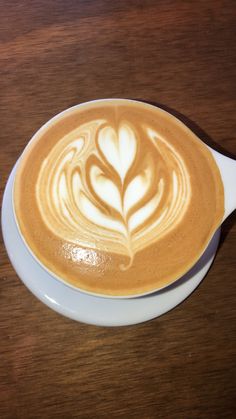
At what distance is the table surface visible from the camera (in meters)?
0.77

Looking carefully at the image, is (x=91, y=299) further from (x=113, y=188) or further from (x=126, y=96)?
(x=126, y=96)

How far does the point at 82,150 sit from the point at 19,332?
313 mm

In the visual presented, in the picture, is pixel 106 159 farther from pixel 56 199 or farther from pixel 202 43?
pixel 202 43

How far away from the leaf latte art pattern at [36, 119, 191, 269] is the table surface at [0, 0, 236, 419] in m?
0.17

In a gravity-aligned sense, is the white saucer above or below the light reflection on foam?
below

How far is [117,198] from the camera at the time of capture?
0.72 m

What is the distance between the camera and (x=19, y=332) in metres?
0.78

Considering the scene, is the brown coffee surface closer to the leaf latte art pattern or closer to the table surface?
the leaf latte art pattern

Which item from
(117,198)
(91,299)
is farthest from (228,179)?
(91,299)

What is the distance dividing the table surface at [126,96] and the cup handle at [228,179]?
129mm

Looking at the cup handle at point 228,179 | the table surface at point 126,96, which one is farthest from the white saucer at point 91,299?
the cup handle at point 228,179

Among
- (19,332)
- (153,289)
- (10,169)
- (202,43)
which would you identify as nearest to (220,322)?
(153,289)

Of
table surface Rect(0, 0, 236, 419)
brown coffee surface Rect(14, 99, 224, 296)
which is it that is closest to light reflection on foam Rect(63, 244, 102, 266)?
brown coffee surface Rect(14, 99, 224, 296)

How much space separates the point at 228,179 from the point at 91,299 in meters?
0.29
